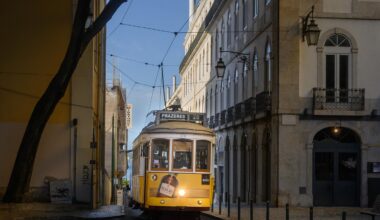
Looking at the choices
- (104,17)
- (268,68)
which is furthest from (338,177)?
(104,17)

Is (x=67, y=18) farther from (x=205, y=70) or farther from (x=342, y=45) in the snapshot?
(x=205, y=70)

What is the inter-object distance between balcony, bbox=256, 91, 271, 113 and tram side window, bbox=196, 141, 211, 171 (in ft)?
36.0

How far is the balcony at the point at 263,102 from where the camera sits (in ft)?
102

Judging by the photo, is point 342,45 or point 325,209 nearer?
point 325,209

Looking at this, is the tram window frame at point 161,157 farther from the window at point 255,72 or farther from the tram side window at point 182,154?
the window at point 255,72

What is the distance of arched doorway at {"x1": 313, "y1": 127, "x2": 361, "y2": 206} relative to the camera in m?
29.8

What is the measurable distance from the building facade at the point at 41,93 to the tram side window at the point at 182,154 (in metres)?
4.32

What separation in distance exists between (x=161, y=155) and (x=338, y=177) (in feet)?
39.5

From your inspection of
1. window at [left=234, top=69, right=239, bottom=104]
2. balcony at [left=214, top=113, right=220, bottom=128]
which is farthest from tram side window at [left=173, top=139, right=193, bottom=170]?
balcony at [left=214, top=113, right=220, bottom=128]

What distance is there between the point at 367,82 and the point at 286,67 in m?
3.39

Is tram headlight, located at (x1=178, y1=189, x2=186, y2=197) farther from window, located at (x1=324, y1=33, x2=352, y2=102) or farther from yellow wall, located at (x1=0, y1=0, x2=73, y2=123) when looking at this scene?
window, located at (x1=324, y1=33, x2=352, y2=102)

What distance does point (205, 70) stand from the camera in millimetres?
56656

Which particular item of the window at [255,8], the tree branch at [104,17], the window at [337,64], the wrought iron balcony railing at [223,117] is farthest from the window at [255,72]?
the tree branch at [104,17]

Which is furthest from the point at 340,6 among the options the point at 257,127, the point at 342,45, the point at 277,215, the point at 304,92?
the point at 277,215
